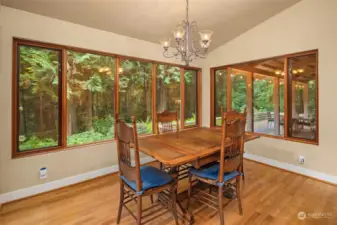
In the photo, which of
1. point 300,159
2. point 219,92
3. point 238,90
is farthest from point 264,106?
point 300,159

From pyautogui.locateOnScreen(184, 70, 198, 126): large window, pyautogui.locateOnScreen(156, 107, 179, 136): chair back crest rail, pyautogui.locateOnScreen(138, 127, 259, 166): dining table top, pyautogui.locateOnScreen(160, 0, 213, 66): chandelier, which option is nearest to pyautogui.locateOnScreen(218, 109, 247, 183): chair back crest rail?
pyautogui.locateOnScreen(138, 127, 259, 166): dining table top

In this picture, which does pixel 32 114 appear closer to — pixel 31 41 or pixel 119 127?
pixel 31 41

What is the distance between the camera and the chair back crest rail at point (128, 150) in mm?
1589

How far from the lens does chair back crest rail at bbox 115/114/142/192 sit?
1589 millimetres

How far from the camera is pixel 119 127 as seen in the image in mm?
1754

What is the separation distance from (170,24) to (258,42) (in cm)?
188

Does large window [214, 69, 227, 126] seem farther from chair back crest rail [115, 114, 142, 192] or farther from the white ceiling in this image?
chair back crest rail [115, 114, 142, 192]

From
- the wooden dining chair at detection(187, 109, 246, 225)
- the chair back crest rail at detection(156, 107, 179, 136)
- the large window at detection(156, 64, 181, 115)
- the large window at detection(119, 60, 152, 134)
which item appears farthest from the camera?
the large window at detection(156, 64, 181, 115)

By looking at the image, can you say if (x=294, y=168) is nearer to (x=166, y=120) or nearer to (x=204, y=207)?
(x=204, y=207)

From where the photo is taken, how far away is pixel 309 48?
3057 mm

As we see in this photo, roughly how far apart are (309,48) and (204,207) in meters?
3.06

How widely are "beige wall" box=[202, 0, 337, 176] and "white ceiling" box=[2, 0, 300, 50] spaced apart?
0.21 meters

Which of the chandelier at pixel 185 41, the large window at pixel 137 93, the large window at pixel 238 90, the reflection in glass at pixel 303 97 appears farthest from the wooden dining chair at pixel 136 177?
the large window at pixel 238 90

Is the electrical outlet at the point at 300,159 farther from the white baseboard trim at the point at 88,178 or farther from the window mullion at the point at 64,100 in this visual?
the window mullion at the point at 64,100
